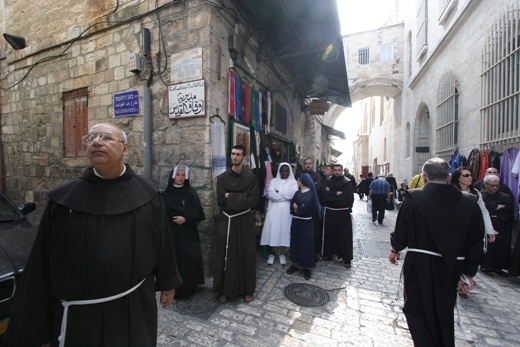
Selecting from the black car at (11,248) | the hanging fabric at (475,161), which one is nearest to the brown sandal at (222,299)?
the black car at (11,248)

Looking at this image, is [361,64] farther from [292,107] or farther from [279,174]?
[279,174]

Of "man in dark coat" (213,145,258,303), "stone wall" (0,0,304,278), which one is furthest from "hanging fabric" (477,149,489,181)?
"man in dark coat" (213,145,258,303)

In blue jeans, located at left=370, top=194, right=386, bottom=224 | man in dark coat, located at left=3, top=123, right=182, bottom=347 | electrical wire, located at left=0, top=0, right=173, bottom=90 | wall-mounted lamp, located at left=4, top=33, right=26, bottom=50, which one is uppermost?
wall-mounted lamp, located at left=4, top=33, right=26, bottom=50

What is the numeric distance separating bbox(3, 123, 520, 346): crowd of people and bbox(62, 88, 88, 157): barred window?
2913mm

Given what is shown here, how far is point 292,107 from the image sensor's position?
26.6 ft

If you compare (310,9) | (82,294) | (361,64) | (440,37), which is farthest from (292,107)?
(361,64)

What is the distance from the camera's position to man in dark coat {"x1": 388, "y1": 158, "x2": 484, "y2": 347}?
85.1 inches

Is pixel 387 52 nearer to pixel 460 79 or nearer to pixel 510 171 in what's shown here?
pixel 460 79

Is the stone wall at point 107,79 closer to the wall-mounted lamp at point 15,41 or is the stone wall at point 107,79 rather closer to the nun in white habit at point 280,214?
the wall-mounted lamp at point 15,41

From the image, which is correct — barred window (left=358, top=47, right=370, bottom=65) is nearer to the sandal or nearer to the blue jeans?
the blue jeans

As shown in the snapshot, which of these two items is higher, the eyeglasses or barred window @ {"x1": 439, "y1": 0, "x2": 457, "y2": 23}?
barred window @ {"x1": 439, "y1": 0, "x2": 457, "y2": 23}

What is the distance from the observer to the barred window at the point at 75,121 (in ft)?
16.0

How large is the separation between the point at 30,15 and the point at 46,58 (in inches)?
49.1

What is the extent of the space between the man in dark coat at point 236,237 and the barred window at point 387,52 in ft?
55.8
